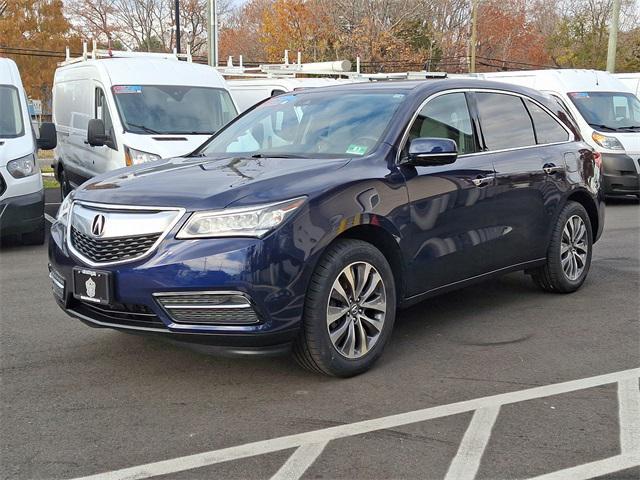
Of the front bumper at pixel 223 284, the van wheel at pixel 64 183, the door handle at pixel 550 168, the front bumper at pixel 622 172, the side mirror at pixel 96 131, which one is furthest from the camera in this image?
the front bumper at pixel 622 172

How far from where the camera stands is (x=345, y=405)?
4.18 meters

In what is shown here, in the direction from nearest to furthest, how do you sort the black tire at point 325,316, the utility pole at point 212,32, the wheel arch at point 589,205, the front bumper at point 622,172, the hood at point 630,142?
the black tire at point 325,316 < the wheel arch at point 589,205 < the front bumper at point 622,172 < the hood at point 630,142 < the utility pole at point 212,32

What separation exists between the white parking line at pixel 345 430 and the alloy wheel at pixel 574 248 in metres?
1.94

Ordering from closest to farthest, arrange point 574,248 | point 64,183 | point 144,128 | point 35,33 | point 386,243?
point 386,243 < point 574,248 < point 144,128 < point 64,183 < point 35,33

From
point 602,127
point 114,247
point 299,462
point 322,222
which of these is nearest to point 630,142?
point 602,127

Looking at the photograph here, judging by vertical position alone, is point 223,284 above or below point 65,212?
below

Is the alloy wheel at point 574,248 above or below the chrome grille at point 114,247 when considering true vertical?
below

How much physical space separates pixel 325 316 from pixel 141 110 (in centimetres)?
716

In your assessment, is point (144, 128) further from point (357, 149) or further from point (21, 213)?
point (357, 149)

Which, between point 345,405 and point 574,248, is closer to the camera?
point 345,405

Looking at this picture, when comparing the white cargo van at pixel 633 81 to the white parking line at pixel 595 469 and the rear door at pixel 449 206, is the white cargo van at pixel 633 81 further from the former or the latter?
the white parking line at pixel 595 469

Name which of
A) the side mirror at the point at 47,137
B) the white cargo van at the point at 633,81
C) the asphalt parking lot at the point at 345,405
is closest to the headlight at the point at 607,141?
the white cargo van at the point at 633,81

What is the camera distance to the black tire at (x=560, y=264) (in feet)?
20.9

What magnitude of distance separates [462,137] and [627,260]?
11.7 feet
